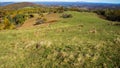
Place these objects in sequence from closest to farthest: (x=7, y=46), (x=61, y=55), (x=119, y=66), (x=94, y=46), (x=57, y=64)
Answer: (x=119, y=66) → (x=57, y=64) → (x=61, y=55) → (x=94, y=46) → (x=7, y=46)

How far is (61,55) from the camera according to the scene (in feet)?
40.1

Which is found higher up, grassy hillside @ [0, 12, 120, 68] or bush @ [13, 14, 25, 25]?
grassy hillside @ [0, 12, 120, 68]

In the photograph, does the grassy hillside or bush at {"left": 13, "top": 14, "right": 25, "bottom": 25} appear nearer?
the grassy hillside

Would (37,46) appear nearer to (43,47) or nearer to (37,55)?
(43,47)

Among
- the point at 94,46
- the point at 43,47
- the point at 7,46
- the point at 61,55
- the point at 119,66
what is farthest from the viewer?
the point at 7,46

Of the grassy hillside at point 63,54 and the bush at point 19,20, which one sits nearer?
the grassy hillside at point 63,54

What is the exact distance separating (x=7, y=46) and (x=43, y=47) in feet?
12.5

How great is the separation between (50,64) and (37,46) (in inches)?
143

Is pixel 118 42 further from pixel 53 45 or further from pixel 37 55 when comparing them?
pixel 37 55

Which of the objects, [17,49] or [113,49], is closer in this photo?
[113,49]

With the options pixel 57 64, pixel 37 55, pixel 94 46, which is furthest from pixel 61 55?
pixel 94 46

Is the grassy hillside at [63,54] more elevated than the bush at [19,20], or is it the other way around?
the grassy hillside at [63,54]

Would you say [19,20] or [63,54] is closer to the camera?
[63,54]

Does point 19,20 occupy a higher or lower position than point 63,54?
lower
